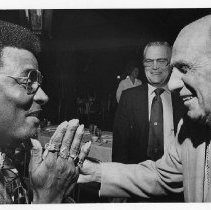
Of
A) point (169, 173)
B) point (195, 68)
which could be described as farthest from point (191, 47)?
point (169, 173)

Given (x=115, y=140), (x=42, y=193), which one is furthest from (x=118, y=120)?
(x=42, y=193)

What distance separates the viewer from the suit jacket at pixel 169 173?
6.16 feet

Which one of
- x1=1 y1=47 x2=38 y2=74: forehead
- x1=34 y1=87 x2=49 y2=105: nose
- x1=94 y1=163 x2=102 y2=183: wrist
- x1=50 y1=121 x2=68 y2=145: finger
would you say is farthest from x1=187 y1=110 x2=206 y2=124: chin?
x1=1 y1=47 x2=38 y2=74: forehead

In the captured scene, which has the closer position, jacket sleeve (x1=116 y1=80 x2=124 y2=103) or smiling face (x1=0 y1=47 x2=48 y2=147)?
smiling face (x1=0 y1=47 x2=48 y2=147)

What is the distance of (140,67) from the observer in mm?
2043

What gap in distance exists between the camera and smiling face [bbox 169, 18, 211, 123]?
1.85m

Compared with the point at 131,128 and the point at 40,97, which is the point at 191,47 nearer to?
the point at 131,128

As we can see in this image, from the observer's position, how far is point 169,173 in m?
1.94

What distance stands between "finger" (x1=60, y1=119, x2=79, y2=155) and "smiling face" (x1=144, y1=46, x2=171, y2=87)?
0.56 metres

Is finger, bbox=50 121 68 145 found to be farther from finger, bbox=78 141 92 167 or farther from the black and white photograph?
finger, bbox=78 141 92 167

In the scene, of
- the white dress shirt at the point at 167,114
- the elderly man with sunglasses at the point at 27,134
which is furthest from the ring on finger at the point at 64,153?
the white dress shirt at the point at 167,114

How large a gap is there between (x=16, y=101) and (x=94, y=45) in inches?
23.9

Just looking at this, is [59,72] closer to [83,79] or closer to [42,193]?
[83,79]
